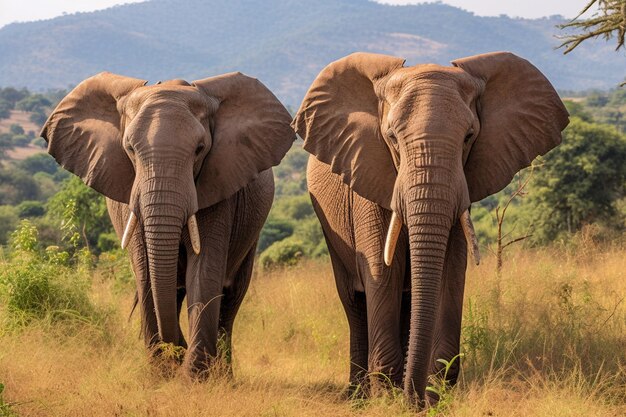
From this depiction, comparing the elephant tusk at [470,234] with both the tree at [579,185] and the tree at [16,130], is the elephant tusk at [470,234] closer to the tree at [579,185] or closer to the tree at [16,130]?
the tree at [579,185]

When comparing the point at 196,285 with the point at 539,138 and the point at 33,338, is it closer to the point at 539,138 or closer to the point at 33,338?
the point at 33,338

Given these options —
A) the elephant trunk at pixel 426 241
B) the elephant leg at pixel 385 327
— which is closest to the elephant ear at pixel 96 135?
the elephant leg at pixel 385 327

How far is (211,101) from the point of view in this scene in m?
8.13

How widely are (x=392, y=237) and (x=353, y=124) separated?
0.92 metres

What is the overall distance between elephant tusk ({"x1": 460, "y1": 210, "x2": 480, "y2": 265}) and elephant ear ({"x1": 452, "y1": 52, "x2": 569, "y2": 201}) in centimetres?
49

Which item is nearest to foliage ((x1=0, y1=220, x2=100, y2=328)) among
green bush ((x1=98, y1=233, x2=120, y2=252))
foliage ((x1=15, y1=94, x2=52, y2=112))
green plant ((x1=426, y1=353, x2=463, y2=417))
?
green plant ((x1=426, y1=353, x2=463, y2=417))

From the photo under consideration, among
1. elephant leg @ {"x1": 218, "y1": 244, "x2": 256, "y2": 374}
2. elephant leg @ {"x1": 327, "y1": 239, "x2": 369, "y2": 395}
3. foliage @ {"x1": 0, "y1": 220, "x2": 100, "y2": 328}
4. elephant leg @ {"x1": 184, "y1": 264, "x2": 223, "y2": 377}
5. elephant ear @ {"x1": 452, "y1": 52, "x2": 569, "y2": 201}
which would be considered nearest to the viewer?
elephant ear @ {"x1": 452, "y1": 52, "x2": 569, "y2": 201}

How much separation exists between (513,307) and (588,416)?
3.38 metres

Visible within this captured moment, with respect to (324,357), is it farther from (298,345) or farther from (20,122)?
(20,122)

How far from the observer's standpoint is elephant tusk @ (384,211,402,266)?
22.9 ft

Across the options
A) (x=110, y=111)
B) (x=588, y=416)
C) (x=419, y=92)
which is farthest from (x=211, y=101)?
(x=588, y=416)

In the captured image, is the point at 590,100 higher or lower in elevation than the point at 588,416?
lower

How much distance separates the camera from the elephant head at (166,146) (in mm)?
7387

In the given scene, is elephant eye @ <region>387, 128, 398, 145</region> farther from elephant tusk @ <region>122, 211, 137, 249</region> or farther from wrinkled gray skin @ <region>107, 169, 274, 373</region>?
elephant tusk @ <region>122, 211, 137, 249</region>
